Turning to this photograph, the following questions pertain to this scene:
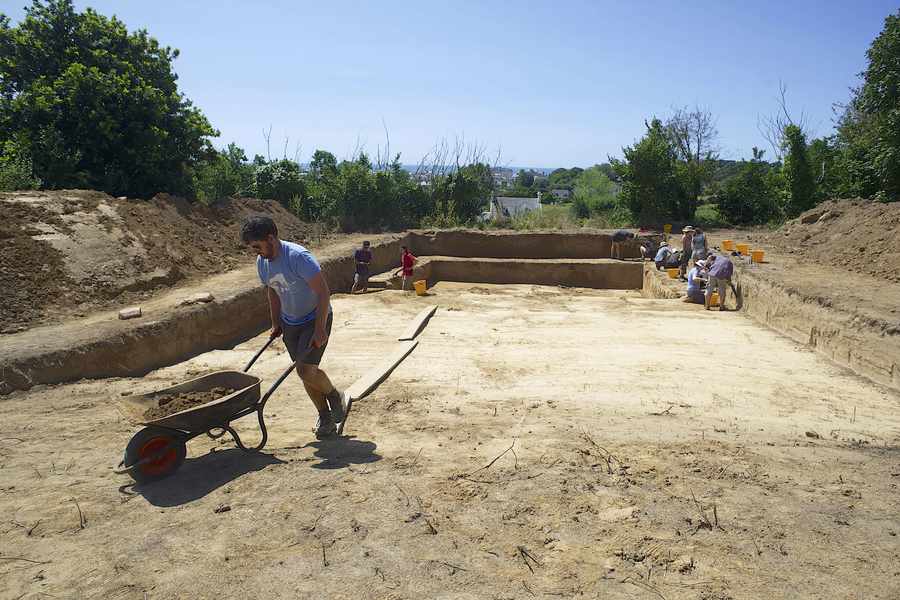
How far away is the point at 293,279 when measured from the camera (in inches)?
156

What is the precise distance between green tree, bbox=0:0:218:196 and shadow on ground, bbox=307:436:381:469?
11.1m

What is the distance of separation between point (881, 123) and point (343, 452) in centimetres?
1888

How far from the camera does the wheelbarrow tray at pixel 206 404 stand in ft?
11.6

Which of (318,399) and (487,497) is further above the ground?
(318,399)

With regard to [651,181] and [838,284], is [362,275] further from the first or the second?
[651,181]

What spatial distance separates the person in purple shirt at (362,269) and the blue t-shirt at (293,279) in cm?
837

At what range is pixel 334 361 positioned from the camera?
6.60 meters

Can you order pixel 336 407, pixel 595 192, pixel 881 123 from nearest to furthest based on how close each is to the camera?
1. pixel 336 407
2. pixel 881 123
3. pixel 595 192

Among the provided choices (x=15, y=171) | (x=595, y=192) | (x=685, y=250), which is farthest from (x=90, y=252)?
(x=595, y=192)

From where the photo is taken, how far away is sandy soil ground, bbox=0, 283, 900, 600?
2.64 meters

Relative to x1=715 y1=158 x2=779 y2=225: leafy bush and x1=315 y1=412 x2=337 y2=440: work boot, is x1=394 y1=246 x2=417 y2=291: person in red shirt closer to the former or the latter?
x1=315 y1=412 x2=337 y2=440: work boot

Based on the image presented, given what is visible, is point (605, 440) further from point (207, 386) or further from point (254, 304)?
point (254, 304)

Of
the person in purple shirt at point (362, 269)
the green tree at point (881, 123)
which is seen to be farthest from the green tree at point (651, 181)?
the person in purple shirt at point (362, 269)

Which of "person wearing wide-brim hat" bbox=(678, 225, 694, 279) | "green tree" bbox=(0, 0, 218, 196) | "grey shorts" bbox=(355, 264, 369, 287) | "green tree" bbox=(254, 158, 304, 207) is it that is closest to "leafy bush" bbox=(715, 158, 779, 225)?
"person wearing wide-brim hat" bbox=(678, 225, 694, 279)
